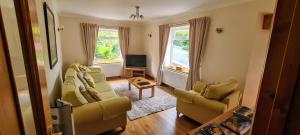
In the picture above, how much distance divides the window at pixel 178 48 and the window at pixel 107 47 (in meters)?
2.02

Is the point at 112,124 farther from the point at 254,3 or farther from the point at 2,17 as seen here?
the point at 254,3

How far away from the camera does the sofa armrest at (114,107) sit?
1.95 meters

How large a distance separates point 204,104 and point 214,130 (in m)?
0.91

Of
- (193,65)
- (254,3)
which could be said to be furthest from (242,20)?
(193,65)

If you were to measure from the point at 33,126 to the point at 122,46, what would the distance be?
4.84 m

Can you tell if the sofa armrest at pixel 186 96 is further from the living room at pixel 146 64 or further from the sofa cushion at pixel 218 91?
the sofa cushion at pixel 218 91

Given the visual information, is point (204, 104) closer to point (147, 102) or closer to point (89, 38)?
point (147, 102)

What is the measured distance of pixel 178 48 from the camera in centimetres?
427

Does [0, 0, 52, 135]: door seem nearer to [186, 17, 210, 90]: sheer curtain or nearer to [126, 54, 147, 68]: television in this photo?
[186, 17, 210, 90]: sheer curtain

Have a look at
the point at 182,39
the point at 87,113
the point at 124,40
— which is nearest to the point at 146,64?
the point at 124,40

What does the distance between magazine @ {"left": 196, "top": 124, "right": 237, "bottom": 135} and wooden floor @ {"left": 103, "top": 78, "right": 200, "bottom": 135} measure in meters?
1.05

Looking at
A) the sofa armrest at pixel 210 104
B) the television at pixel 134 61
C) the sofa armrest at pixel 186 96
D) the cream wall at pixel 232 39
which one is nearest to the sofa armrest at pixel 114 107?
the sofa armrest at pixel 186 96

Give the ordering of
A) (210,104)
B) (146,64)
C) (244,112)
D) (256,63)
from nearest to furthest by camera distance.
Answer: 1. (244,112)
2. (210,104)
3. (256,63)
4. (146,64)

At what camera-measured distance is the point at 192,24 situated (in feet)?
11.3
